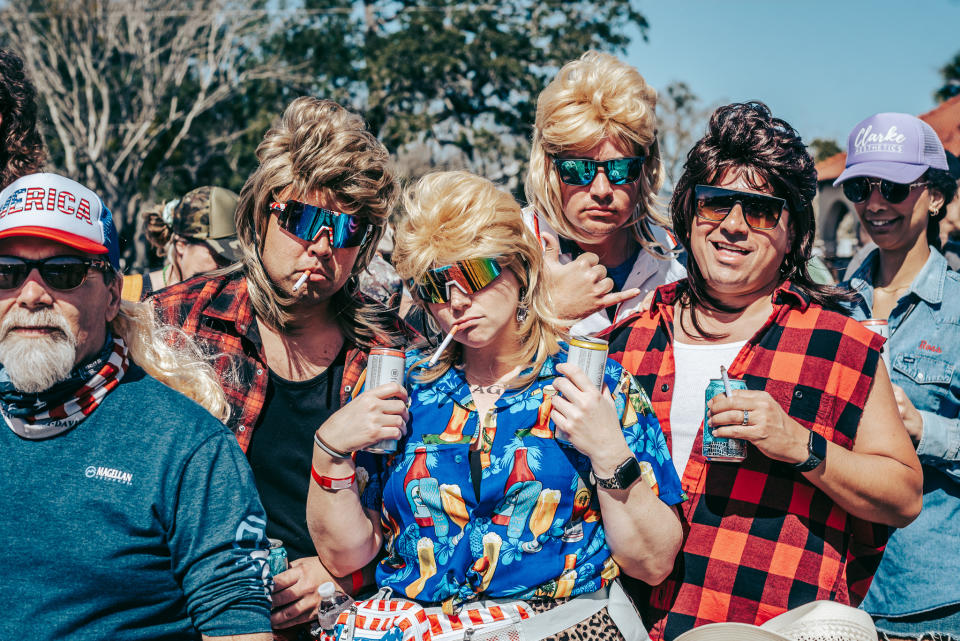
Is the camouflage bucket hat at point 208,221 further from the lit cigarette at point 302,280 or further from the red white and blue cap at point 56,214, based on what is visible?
the red white and blue cap at point 56,214

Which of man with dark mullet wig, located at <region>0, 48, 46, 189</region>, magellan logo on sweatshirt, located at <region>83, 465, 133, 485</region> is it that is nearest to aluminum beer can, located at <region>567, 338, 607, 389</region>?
magellan logo on sweatshirt, located at <region>83, 465, 133, 485</region>

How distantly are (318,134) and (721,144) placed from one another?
5.05 ft

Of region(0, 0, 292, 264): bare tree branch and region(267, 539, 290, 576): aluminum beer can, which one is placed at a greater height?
region(0, 0, 292, 264): bare tree branch

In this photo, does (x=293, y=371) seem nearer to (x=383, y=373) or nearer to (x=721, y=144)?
(x=383, y=373)

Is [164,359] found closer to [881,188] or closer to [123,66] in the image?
[881,188]

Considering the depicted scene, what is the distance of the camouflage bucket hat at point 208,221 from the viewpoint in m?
5.40

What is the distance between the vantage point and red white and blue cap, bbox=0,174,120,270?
2232mm

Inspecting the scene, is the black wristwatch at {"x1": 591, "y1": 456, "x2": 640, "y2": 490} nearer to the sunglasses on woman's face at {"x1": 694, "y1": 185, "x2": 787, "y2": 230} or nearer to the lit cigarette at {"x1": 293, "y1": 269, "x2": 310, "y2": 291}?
the sunglasses on woman's face at {"x1": 694, "y1": 185, "x2": 787, "y2": 230}

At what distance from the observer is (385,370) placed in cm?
246

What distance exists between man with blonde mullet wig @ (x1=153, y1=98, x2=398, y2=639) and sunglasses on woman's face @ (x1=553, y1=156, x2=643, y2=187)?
2.68 feet

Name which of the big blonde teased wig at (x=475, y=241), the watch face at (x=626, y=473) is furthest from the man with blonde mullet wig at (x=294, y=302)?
the watch face at (x=626, y=473)

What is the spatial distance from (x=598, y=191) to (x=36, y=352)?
2.32 metres

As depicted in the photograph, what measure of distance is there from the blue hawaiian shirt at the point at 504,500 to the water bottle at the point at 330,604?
0.18m

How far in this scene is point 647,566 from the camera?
8.05 feet
